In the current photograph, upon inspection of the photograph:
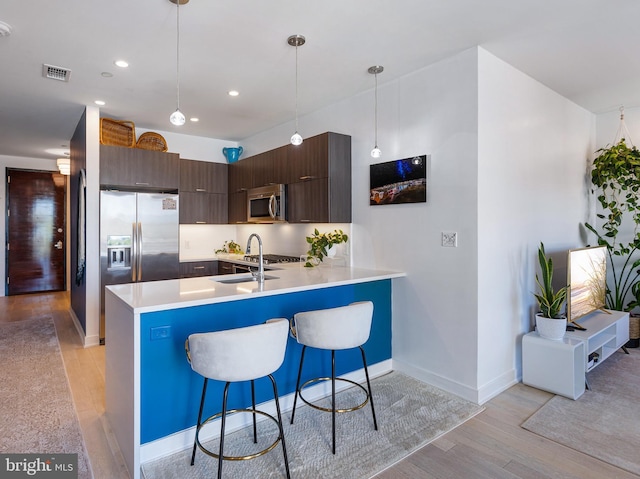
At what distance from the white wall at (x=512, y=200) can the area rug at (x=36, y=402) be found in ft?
9.62

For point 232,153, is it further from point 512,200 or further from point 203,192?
point 512,200

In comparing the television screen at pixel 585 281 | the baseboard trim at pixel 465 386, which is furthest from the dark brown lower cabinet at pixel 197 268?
the television screen at pixel 585 281

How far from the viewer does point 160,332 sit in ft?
7.22

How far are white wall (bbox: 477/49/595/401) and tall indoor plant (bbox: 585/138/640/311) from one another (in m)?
0.62

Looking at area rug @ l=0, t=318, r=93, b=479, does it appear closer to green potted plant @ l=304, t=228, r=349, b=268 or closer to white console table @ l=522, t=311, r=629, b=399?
green potted plant @ l=304, t=228, r=349, b=268

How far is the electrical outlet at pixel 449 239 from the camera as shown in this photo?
304cm

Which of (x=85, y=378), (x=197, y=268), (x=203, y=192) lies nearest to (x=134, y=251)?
(x=197, y=268)

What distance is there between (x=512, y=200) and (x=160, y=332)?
2.91 m

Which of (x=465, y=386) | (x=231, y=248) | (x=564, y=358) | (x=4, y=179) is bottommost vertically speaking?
(x=465, y=386)

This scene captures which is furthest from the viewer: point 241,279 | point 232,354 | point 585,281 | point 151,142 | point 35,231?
point 35,231

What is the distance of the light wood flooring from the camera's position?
2080mm

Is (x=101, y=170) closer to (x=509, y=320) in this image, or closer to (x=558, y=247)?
(x=509, y=320)

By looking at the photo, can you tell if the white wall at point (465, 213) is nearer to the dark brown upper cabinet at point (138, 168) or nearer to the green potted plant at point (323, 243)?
the green potted plant at point (323, 243)

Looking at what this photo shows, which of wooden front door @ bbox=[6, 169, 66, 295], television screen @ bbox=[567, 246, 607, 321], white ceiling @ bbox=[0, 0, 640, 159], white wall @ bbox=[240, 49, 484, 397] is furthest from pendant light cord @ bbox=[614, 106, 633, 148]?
wooden front door @ bbox=[6, 169, 66, 295]
